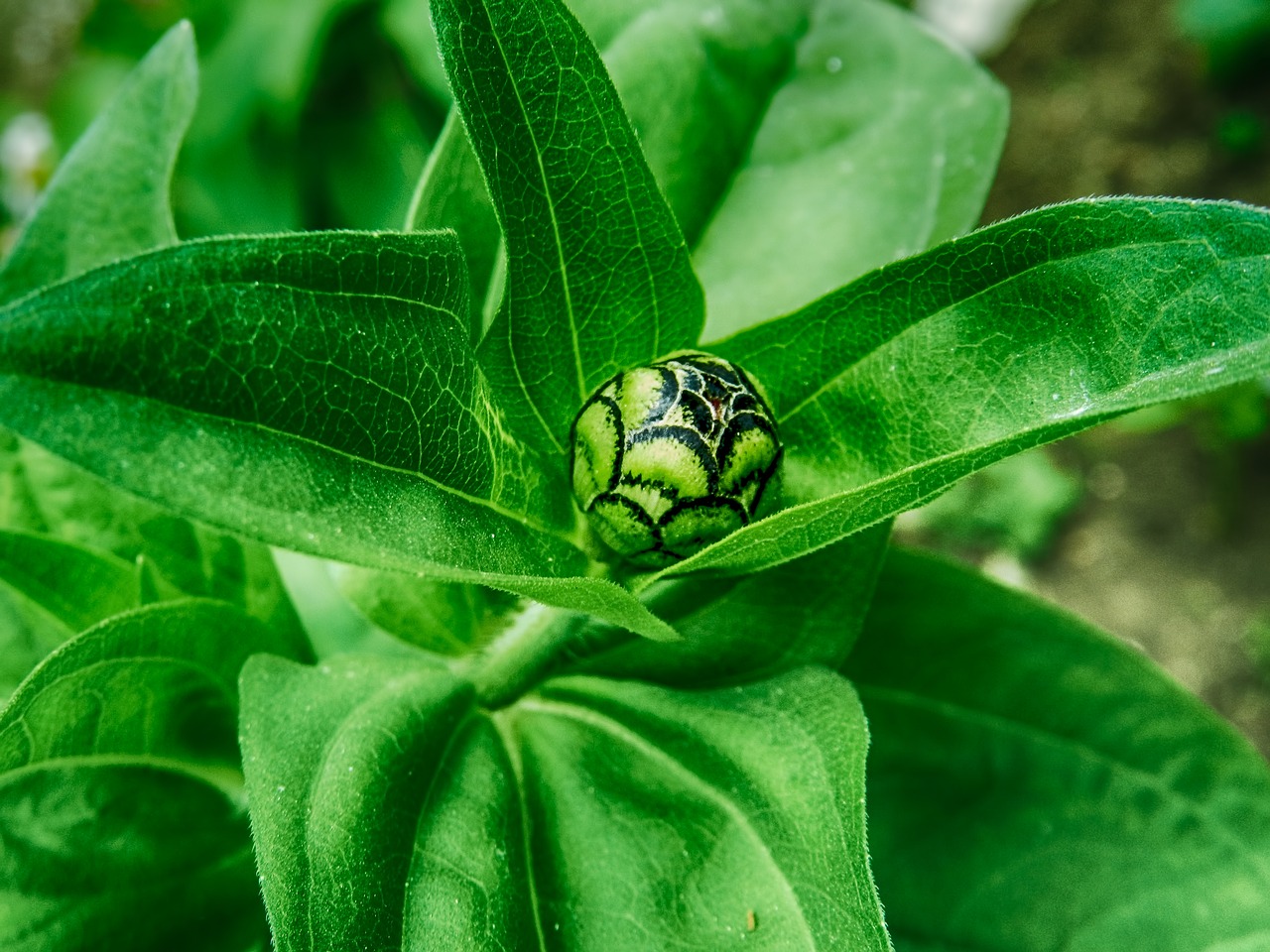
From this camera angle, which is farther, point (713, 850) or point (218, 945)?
point (218, 945)

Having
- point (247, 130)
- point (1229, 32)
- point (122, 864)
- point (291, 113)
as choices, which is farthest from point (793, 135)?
point (1229, 32)

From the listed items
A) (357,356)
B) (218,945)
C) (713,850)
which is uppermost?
(357,356)

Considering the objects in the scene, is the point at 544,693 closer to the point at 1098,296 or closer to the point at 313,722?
the point at 313,722

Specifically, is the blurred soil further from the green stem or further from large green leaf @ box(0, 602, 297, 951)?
large green leaf @ box(0, 602, 297, 951)

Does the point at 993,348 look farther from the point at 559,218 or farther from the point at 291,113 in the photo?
the point at 291,113

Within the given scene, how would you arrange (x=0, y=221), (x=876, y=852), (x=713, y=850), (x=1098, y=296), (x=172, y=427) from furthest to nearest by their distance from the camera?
(x=0, y=221)
(x=876, y=852)
(x=713, y=850)
(x=1098, y=296)
(x=172, y=427)

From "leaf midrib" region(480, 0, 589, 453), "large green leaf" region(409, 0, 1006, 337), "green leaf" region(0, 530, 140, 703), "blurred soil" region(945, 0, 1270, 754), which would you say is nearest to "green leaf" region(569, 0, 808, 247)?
"large green leaf" region(409, 0, 1006, 337)

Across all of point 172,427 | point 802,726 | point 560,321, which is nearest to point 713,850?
point 802,726
